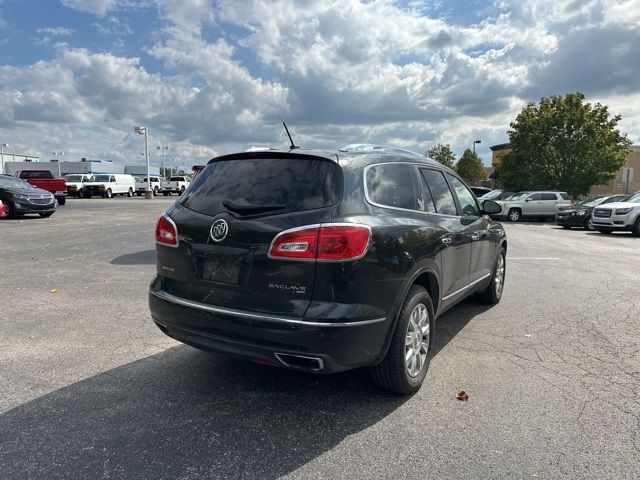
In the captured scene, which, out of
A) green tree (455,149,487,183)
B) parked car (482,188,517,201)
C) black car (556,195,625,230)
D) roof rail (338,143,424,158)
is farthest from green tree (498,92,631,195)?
roof rail (338,143,424,158)

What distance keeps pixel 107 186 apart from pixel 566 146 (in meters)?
35.1

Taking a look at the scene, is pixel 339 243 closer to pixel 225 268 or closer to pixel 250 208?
pixel 250 208

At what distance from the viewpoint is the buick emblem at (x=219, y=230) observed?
10.3ft

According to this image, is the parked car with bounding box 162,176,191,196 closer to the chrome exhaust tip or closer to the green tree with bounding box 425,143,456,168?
the green tree with bounding box 425,143,456,168

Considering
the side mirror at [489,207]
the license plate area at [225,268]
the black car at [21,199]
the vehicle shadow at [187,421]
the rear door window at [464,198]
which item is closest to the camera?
the vehicle shadow at [187,421]

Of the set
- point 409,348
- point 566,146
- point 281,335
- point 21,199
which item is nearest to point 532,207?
point 566,146

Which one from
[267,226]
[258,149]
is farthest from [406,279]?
[258,149]

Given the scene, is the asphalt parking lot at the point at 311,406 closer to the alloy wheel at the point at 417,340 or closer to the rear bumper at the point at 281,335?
the alloy wheel at the point at 417,340

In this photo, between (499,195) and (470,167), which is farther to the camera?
(470,167)

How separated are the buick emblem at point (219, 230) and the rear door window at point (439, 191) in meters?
1.91

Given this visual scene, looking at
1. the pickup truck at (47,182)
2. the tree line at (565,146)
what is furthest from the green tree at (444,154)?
the pickup truck at (47,182)

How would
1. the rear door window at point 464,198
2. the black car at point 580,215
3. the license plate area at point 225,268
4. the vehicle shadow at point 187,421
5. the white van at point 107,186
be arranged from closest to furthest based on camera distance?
1. the vehicle shadow at point 187,421
2. the license plate area at point 225,268
3. the rear door window at point 464,198
4. the black car at point 580,215
5. the white van at point 107,186

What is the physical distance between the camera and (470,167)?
57.4 meters

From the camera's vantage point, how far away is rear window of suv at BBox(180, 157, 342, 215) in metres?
3.11
